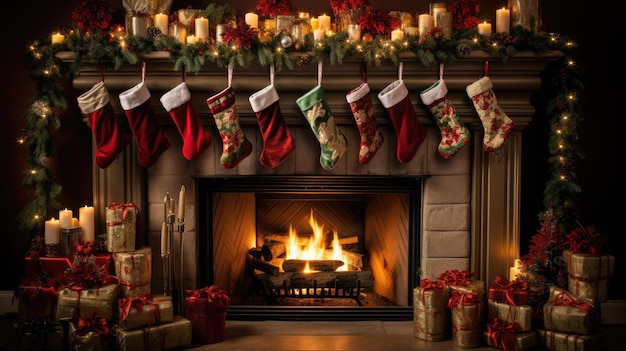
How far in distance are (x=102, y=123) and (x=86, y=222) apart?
1.80 feet

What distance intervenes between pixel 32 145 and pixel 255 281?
1.49 meters

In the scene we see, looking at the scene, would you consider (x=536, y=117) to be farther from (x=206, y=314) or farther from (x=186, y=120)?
(x=206, y=314)

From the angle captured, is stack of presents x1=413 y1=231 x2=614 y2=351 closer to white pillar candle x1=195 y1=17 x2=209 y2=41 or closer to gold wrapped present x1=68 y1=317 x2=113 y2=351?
gold wrapped present x1=68 y1=317 x2=113 y2=351

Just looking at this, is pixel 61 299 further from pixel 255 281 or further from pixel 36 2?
pixel 36 2

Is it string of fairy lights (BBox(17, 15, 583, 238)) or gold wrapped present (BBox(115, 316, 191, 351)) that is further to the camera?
string of fairy lights (BBox(17, 15, 583, 238))

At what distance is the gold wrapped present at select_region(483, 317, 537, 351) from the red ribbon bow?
0.20 metres

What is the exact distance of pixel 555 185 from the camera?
3521 millimetres

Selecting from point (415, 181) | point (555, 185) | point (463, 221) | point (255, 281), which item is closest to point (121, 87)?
point (255, 281)

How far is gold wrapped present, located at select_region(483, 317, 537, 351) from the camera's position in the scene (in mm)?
3193

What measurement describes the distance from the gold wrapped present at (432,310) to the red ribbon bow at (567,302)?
1.75 feet

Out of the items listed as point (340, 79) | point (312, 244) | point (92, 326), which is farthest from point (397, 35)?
point (92, 326)

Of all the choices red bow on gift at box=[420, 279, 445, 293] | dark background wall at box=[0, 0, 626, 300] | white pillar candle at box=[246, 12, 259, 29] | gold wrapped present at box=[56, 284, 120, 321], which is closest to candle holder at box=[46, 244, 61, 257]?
gold wrapped present at box=[56, 284, 120, 321]

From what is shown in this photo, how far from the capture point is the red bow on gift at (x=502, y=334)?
10.5 feet

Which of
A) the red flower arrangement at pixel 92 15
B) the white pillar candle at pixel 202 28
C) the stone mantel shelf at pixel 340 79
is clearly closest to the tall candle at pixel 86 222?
the stone mantel shelf at pixel 340 79
